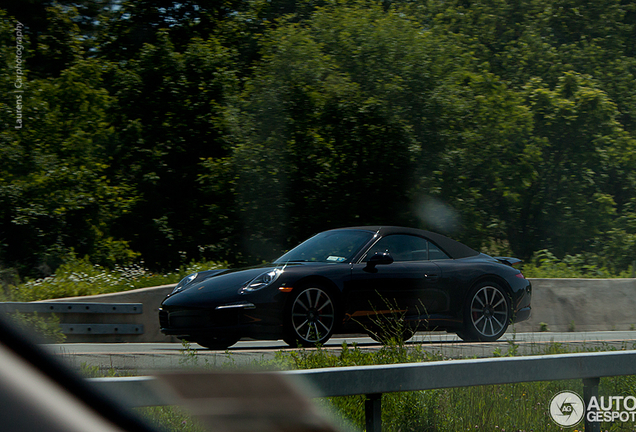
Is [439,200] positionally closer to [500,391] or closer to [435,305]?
[435,305]

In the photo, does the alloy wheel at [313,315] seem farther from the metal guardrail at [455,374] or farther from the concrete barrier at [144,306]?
the concrete barrier at [144,306]

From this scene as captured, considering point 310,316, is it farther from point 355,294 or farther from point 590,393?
point 590,393

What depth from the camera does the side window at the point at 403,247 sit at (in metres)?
8.02

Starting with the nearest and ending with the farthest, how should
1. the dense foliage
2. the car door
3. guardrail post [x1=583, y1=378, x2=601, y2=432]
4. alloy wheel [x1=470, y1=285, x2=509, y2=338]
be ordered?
guardrail post [x1=583, y1=378, x2=601, y2=432]
the car door
alloy wheel [x1=470, y1=285, x2=509, y2=338]
the dense foliage

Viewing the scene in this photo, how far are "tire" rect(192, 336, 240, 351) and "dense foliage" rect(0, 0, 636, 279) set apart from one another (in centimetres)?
714

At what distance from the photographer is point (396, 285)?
25.3 feet

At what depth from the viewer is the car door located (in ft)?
24.8

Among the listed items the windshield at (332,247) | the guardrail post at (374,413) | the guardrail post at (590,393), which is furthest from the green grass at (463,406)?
the windshield at (332,247)

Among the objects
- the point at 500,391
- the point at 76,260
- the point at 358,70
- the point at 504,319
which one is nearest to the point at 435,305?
the point at 504,319

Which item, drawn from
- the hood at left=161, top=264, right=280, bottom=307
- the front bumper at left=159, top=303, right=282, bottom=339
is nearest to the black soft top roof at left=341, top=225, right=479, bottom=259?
the hood at left=161, top=264, right=280, bottom=307

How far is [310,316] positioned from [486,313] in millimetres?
2256

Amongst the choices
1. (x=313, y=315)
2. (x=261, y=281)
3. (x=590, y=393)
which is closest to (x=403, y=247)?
(x=313, y=315)

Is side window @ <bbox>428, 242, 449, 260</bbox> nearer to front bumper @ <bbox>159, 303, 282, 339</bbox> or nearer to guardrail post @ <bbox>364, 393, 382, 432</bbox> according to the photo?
front bumper @ <bbox>159, 303, 282, 339</bbox>

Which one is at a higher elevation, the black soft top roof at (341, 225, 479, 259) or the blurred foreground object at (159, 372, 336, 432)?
the blurred foreground object at (159, 372, 336, 432)
